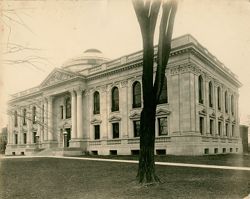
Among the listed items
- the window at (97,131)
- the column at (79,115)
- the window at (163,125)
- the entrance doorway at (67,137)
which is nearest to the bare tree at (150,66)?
the window at (163,125)

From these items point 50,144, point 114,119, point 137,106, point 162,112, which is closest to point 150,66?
point 162,112

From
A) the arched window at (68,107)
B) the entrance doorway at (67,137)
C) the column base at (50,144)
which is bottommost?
the column base at (50,144)

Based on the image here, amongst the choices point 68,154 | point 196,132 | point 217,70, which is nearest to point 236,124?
point 217,70

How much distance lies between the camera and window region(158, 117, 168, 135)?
2923 cm

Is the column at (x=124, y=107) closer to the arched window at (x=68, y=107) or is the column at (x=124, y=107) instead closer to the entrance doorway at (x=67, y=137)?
the entrance doorway at (x=67, y=137)

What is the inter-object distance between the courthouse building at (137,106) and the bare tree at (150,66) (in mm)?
16482

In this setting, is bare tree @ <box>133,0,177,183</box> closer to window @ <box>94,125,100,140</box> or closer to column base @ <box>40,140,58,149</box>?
window @ <box>94,125,100,140</box>

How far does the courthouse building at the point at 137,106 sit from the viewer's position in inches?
1094

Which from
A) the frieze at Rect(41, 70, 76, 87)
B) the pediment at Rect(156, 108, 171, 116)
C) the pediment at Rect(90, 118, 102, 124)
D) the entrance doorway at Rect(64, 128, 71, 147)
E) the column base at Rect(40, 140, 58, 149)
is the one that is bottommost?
the column base at Rect(40, 140, 58, 149)

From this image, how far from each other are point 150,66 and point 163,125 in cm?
2030

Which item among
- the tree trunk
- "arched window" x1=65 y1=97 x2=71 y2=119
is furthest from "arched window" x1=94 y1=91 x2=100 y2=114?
the tree trunk

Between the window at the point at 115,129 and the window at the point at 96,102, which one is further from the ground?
the window at the point at 96,102

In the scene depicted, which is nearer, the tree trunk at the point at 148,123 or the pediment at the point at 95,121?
the tree trunk at the point at 148,123

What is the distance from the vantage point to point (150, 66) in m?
9.72
